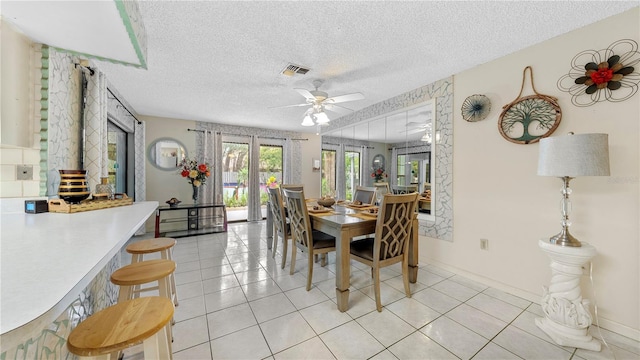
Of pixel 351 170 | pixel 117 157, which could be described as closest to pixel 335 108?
pixel 351 170

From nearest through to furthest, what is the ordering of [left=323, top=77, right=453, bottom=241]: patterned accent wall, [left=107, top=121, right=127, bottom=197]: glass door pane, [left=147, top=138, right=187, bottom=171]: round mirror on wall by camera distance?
[left=323, top=77, right=453, bottom=241]: patterned accent wall < [left=107, top=121, right=127, bottom=197]: glass door pane < [left=147, top=138, right=187, bottom=171]: round mirror on wall

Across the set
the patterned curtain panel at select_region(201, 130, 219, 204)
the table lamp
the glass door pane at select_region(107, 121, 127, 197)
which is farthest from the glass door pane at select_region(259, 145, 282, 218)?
the table lamp

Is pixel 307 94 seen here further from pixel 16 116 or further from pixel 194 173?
pixel 194 173

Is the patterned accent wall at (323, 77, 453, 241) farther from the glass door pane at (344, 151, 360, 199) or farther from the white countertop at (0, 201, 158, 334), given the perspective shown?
the white countertop at (0, 201, 158, 334)

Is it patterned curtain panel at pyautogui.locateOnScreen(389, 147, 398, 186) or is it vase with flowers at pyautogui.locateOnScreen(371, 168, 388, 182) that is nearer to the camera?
patterned curtain panel at pyautogui.locateOnScreen(389, 147, 398, 186)

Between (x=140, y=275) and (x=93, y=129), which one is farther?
(x=93, y=129)

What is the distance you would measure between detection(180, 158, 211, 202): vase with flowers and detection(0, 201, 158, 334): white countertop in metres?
3.20

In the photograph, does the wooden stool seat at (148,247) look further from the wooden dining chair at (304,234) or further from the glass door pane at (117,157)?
the glass door pane at (117,157)

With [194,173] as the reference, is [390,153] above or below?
above

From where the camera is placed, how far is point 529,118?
2092mm

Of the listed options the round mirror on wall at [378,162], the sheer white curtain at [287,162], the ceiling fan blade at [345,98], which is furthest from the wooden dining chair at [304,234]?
the sheer white curtain at [287,162]

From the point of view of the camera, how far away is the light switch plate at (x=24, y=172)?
1486mm

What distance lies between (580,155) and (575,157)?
1.0 inches

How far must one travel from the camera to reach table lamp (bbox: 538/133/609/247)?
4.91 feet
